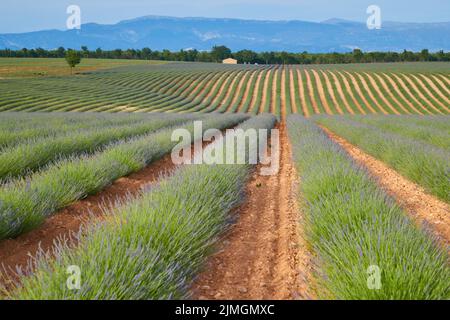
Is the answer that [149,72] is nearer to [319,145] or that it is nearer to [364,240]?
[319,145]

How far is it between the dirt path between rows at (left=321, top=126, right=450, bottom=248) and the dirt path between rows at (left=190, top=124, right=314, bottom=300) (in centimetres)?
114

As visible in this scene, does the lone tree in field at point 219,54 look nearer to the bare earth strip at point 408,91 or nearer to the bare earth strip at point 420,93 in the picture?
the bare earth strip at point 408,91

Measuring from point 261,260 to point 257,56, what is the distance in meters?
96.9

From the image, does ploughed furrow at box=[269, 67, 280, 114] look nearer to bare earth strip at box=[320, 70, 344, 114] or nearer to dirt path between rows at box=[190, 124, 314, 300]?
bare earth strip at box=[320, 70, 344, 114]

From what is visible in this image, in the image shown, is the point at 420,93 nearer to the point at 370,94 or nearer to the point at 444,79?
the point at 370,94

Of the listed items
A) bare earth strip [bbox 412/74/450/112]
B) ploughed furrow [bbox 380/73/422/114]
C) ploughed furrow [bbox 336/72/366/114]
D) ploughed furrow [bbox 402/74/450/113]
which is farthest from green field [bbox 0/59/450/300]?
bare earth strip [bbox 412/74/450/112]

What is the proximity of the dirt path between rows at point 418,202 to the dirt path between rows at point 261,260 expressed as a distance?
114 centimetres

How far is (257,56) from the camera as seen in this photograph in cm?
9694

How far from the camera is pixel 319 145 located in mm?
8367

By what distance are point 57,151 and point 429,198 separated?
21.5 ft

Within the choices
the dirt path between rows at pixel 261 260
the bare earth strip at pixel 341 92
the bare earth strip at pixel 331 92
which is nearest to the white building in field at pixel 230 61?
the bare earth strip at pixel 331 92

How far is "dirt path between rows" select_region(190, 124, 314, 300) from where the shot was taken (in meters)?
3.01

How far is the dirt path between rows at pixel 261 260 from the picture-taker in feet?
9.87
